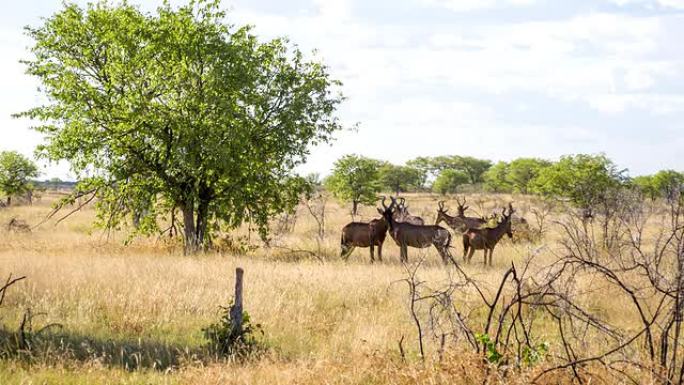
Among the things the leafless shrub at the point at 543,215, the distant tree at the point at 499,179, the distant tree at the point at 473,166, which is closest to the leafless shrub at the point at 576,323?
the leafless shrub at the point at 543,215

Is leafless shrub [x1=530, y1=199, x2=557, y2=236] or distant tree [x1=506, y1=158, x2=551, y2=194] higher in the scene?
distant tree [x1=506, y1=158, x2=551, y2=194]

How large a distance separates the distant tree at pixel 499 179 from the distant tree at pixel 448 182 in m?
4.64

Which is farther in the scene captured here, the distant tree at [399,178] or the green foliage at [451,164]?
the green foliage at [451,164]

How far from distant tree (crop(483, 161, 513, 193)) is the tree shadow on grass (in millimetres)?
89649

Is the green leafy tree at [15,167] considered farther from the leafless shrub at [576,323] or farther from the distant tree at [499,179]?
the distant tree at [499,179]

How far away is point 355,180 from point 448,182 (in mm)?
62406

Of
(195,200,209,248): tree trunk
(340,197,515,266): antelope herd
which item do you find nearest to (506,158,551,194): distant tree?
(340,197,515,266): antelope herd

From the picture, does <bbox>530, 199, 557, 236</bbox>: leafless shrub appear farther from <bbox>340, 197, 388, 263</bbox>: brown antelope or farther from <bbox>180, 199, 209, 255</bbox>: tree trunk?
Answer: <bbox>180, 199, 209, 255</bbox>: tree trunk

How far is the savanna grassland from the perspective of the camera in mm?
6316

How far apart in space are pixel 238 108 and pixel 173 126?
181cm

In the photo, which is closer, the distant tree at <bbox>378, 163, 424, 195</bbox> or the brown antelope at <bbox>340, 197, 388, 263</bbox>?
the brown antelope at <bbox>340, 197, 388, 263</bbox>

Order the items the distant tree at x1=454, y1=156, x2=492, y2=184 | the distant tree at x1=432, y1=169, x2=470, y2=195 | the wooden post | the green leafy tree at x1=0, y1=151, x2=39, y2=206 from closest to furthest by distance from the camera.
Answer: the wooden post, the green leafy tree at x1=0, y1=151, x2=39, y2=206, the distant tree at x1=432, y1=169, x2=470, y2=195, the distant tree at x1=454, y1=156, x2=492, y2=184

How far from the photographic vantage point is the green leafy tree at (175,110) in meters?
16.3

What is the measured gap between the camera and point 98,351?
7.70 meters
